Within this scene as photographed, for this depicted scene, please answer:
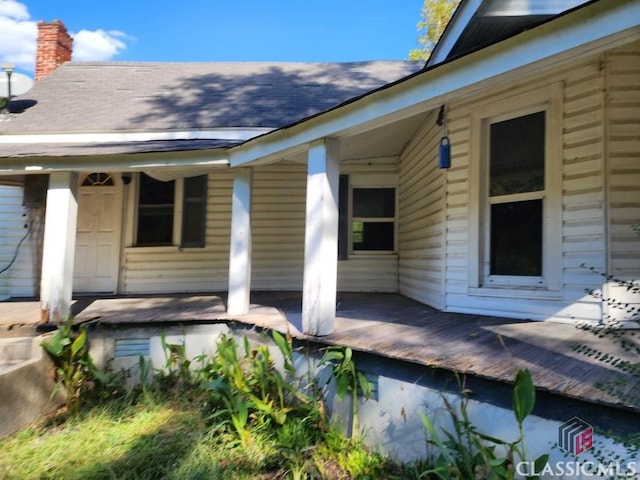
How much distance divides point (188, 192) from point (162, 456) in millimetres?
4940

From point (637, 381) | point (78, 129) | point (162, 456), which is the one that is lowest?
point (162, 456)

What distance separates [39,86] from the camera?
8.48m

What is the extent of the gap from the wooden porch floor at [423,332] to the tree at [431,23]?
56.2 ft

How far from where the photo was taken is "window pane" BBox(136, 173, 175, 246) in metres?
6.87

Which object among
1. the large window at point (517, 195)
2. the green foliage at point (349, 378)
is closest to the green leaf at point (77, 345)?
the green foliage at point (349, 378)

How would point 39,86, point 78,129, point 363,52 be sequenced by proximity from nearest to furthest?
point 78,129 < point 39,86 < point 363,52

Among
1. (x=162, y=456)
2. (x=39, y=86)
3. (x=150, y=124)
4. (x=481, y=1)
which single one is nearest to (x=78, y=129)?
(x=150, y=124)

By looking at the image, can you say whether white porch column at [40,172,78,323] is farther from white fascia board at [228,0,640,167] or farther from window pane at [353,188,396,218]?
window pane at [353,188,396,218]

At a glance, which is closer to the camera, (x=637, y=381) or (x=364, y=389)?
(x=637, y=381)

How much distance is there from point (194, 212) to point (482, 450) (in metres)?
6.06

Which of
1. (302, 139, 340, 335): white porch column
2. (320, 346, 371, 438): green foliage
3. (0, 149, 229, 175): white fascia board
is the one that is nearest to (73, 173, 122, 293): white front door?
(0, 149, 229, 175): white fascia board

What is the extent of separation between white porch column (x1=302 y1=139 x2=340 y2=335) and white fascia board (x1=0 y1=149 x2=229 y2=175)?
61.8 inches

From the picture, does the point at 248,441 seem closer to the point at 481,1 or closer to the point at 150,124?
the point at 481,1


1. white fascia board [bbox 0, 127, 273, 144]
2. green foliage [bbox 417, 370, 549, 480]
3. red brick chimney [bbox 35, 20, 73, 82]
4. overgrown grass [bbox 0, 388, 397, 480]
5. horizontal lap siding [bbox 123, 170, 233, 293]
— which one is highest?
red brick chimney [bbox 35, 20, 73, 82]
